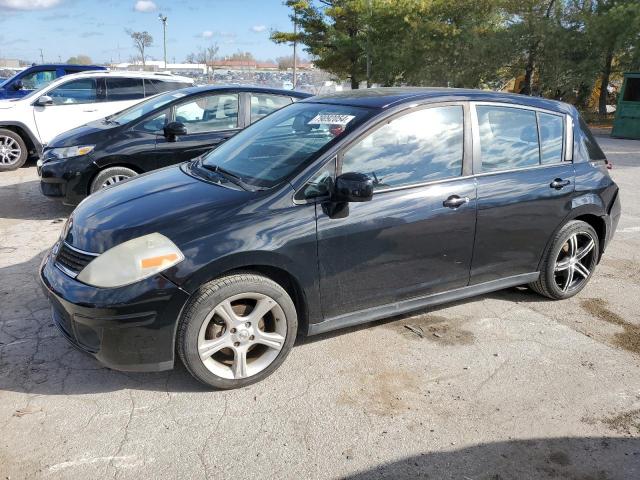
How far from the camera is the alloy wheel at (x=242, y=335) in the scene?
2.94 meters

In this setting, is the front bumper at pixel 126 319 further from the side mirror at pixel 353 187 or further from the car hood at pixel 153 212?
the side mirror at pixel 353 187

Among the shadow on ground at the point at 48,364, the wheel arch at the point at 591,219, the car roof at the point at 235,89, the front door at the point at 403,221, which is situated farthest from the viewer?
the car roof at the point at 235,89

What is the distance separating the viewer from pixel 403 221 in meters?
3.34

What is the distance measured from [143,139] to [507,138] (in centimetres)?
436

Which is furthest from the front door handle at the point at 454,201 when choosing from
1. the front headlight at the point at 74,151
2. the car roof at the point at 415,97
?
the front headlight at the point at 74,151

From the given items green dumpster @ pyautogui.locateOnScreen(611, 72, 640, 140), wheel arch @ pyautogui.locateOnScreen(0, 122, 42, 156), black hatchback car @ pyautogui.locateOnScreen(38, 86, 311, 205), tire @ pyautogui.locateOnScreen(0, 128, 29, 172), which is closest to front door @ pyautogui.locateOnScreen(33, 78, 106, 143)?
wheel arch @ pyautogui.locateOnScreen(0, 122, 42, 156)

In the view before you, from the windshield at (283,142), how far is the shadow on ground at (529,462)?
1730 mm

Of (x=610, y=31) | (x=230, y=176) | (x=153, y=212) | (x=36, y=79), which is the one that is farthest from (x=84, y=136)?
(x=610, y=31)

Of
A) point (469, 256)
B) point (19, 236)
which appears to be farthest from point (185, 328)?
point (19, 236)

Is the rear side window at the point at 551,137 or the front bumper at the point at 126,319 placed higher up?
the rear side window at the point at 551,137

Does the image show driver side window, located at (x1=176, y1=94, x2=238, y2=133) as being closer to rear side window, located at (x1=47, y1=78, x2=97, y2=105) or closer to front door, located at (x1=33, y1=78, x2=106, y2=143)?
front door, located at (x1=33, y1=78, x2=106, y2=143)

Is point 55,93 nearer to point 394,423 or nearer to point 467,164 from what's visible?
point 467,164

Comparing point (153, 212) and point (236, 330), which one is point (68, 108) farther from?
point (236, 330)

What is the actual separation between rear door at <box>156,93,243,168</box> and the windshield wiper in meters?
2.64
